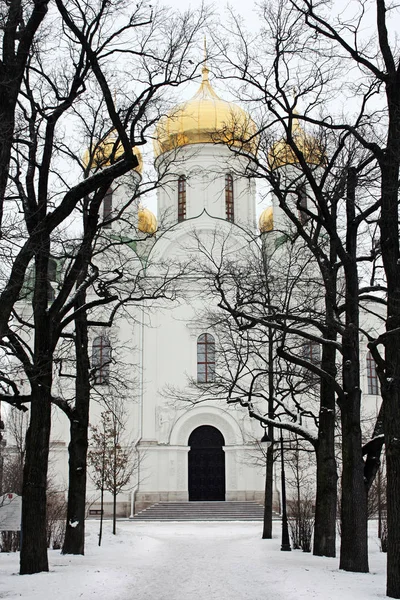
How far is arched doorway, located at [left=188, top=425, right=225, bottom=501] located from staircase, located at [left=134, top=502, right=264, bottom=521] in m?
1.09

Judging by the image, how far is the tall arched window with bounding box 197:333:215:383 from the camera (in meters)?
30.0

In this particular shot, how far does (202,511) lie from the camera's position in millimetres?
27031

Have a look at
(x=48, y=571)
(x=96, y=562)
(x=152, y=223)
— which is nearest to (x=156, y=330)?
(x=152, y=223)

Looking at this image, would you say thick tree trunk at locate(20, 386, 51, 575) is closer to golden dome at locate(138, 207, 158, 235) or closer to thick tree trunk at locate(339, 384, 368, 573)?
thick tree trunk at locate(339, 384, 368, 573)

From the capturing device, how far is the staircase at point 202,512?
26.4 metres

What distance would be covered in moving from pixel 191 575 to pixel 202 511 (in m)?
15.2

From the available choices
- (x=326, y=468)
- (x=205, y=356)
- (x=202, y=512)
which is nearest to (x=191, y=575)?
(x=326, y=468)

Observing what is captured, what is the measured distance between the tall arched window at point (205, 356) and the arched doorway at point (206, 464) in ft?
6.98

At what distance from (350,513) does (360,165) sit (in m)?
5.38

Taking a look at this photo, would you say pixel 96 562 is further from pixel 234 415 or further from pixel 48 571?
pixel 234 415

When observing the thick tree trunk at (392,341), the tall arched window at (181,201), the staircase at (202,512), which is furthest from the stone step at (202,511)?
the thick tree trunk at (392,341)

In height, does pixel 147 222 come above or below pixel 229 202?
below

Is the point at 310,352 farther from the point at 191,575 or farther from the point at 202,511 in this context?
the point at 202,511

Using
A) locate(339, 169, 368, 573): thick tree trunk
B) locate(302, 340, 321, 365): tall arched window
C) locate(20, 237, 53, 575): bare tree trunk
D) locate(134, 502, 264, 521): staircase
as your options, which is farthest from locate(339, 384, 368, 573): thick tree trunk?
locate(134, 502, 264, 521): staircase
